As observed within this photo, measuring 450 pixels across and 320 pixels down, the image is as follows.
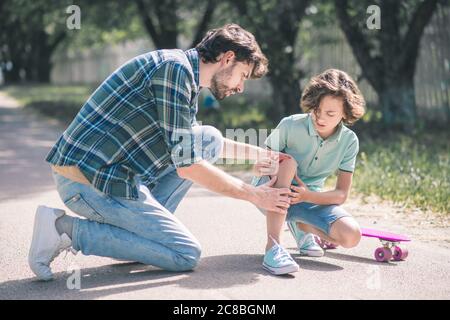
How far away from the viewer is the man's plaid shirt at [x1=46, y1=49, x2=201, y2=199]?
4164 millimetres

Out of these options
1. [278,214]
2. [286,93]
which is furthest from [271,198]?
[286,93]

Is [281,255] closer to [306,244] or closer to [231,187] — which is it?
[231,187]

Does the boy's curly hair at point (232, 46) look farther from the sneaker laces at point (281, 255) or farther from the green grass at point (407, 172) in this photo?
the green grass at point (407, 172)

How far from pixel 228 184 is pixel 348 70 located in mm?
11813

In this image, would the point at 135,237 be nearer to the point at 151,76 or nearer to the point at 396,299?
the point at 151,76

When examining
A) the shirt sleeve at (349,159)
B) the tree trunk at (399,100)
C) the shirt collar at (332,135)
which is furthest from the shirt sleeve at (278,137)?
the tree trunk at (399,100)

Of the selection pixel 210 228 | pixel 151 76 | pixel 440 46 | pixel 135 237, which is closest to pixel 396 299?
pixel 135 237

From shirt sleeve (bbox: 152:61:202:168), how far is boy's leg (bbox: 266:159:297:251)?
2.06 feet

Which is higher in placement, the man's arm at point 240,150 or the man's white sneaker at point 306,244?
the man's arm at point 240,150

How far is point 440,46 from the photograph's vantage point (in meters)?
12.4

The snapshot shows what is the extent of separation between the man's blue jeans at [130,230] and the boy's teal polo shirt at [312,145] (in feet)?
3.08

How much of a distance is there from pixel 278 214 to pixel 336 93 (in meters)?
0.83

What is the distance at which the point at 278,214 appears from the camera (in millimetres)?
4543

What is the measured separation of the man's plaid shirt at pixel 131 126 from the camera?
4.16 metres
